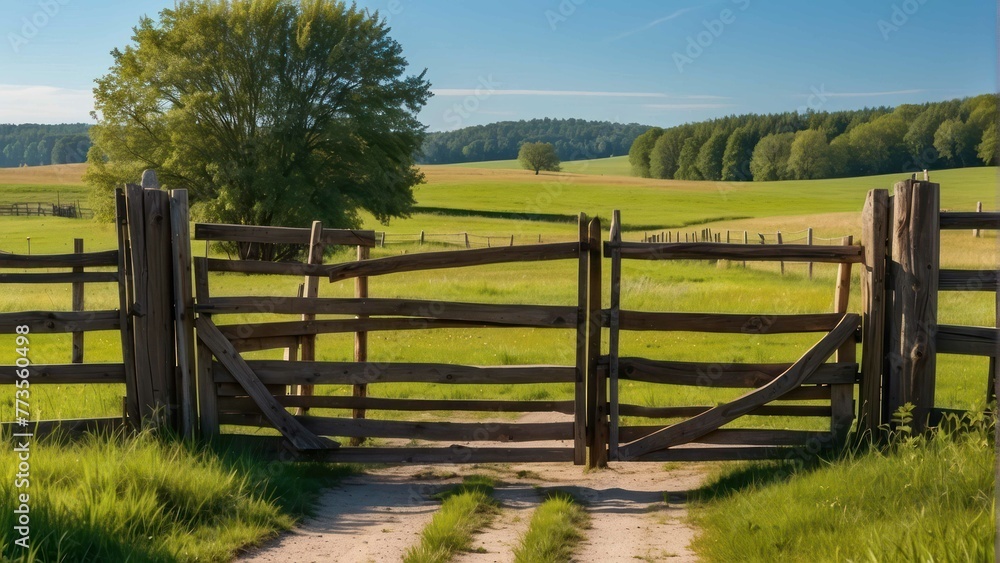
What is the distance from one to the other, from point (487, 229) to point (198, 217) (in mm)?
25472

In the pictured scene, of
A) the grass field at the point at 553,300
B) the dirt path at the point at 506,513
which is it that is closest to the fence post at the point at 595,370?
the dirt path at the point at 506,513

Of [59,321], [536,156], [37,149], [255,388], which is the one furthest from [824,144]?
[59,321]

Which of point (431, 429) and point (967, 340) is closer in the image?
point (967, 340)

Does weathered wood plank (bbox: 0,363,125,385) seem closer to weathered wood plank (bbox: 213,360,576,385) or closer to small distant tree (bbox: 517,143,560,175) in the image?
weathered wood plank (bbox: 213,360,576,385)

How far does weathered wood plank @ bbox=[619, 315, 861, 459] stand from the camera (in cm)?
699

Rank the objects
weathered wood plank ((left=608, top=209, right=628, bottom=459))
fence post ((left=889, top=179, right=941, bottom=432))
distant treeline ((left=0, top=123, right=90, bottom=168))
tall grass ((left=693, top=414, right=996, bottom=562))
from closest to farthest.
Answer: tall grass ((left=693, top=414, right=996, bottom=562)) → fence post ((left=889, top=179, right=941, bottom=432)) → weathered wood plank ((left=608, top=209, right=628, bottom=459)) → distant treeline ((left=0, top=123, right=90, bottom=168))

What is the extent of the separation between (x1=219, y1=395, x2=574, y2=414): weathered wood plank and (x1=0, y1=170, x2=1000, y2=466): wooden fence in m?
0.02

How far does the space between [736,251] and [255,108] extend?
34.0 meters

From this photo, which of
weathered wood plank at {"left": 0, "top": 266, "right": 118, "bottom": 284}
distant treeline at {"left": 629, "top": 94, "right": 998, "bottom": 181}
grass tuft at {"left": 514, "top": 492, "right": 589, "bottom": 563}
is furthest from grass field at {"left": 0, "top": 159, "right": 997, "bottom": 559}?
distant treeline at {"left": 629, "top": 94, "right": 998, "bottom": 181}

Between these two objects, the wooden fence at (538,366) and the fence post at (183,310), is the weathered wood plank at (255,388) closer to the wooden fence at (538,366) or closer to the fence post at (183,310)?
the wooden fence at (538,366)

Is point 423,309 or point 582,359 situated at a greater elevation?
point 423,309

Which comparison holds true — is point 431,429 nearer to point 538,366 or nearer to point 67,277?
point 538,366

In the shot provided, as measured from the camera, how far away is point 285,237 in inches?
343

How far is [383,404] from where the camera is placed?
7332mm
